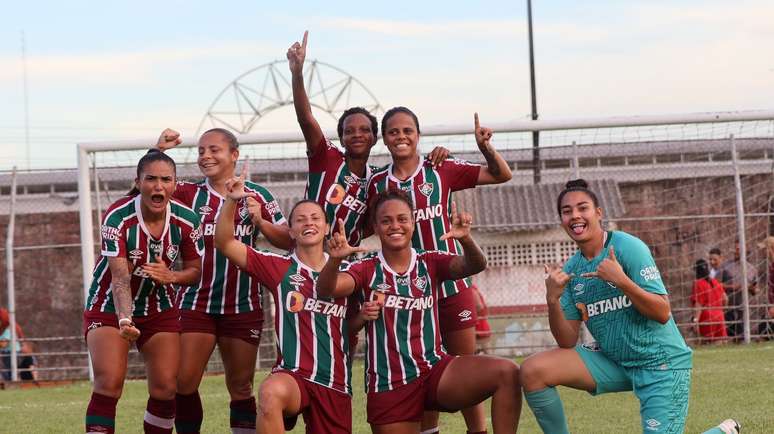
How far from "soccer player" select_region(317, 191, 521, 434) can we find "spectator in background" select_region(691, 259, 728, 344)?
9.87 m

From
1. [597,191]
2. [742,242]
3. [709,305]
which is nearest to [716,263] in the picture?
[709,305]

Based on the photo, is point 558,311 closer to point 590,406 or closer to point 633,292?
point 633,292

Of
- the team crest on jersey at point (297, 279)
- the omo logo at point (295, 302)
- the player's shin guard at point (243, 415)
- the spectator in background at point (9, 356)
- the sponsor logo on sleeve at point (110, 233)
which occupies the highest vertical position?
the sponsor logo on sleeve at point (110, 233)

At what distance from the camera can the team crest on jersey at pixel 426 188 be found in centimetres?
712

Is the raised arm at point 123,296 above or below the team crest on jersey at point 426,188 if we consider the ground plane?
below

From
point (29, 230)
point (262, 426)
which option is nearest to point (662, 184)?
point (29, 230)

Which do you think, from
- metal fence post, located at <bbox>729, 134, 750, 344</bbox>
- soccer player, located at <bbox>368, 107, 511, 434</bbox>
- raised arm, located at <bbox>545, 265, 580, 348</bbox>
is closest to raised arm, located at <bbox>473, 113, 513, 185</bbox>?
soccer player, located at <bbox>368, 107, 511, 434</bbox>

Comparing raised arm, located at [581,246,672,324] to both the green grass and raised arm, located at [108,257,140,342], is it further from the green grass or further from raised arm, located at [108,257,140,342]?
raised arm, located at [108,257,140,342]

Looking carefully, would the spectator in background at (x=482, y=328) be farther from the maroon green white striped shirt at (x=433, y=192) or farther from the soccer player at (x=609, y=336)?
the soccer player at (x=609, y=336)

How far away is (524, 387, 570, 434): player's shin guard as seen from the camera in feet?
20.6

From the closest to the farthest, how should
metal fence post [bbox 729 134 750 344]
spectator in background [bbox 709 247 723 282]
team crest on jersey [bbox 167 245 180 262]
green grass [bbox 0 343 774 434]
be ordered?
team crest on jersey [bbox 167 245 180 262], green grass [bbox 0 343 774 434], metal fence post [bbox 729 134 750 344], spectator in background [bbox 709 247 723 282]

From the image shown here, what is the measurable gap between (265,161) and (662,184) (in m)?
6.25

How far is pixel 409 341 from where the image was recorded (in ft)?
21.3

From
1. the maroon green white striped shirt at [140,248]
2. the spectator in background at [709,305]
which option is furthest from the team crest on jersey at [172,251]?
the spectator in background at [709,305]
